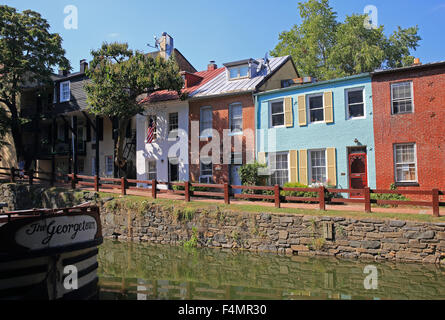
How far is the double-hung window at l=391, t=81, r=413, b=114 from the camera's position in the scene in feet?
49.9

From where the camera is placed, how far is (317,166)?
17312 millimetres

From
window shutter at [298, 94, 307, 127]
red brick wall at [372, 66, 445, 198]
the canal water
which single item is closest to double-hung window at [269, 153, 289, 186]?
window shutter at [298, 94, 307, 127]

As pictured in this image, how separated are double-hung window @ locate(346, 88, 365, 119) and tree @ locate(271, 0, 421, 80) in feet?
46.6

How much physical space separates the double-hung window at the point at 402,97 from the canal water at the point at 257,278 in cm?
804

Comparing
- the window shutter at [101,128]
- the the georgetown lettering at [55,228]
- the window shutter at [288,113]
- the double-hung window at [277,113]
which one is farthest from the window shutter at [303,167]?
the window shutter at [101,128]

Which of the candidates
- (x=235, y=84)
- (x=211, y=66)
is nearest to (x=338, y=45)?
(x=211, y=66)

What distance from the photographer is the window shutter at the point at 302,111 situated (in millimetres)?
17547

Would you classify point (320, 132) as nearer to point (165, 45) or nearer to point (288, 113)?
point (288, 113)

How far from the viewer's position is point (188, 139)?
20938 mm

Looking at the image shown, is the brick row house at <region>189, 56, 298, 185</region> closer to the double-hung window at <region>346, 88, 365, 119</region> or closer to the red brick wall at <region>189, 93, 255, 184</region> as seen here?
the red brick wall at <region>189, 93, 255, 184</region>

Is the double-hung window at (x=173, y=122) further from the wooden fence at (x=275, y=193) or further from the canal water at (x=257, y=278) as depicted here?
the canal water at (x=257, y=278)
